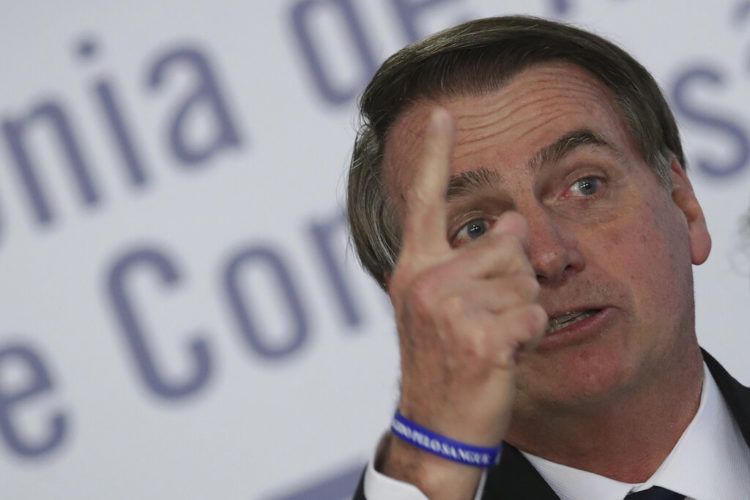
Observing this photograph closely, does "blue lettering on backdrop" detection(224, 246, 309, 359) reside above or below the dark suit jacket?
above

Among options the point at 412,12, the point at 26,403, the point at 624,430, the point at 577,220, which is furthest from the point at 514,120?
the point at 26,403

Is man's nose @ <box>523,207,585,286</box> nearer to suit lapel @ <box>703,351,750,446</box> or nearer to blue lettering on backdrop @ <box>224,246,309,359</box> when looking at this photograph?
suit lapel @ <box>703,351,750,446</box>

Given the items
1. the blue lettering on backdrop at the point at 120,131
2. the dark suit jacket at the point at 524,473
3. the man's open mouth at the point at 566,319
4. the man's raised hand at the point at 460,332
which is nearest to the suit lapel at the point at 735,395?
the dark suit jacket at the point at 524,473

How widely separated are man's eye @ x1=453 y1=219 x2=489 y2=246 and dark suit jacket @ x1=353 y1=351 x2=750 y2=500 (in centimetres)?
23

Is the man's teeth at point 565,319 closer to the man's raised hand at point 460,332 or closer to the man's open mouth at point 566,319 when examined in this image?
the man's open mouth at point 566,319

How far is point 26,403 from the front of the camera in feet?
6.71

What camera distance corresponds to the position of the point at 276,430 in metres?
2.02

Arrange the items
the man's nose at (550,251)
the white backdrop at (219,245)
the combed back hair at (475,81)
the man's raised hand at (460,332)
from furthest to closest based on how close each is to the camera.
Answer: the white backdrop at (219,245) → the combed back hair at (475,81) → the man's nose at (550,251) → the man's raised hand at (460,332)

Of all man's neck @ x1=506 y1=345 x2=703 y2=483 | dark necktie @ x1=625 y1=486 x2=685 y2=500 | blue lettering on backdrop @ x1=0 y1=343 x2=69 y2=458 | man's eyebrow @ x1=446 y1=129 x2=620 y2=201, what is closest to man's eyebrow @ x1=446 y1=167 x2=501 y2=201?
man's eyebrow @ x1=446 y1=129 x2=620 y2=201

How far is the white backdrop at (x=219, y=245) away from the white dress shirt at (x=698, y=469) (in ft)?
2.14

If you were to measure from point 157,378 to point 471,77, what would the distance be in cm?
86

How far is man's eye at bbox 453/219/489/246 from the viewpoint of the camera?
135cm

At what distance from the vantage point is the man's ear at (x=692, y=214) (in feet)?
4.78

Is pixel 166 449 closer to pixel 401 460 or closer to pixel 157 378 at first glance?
pixel 157 378
